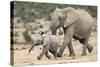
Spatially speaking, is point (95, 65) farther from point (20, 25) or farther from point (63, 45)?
point (20, 25)

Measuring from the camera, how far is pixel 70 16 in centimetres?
256

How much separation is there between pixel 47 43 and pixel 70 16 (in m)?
0.48

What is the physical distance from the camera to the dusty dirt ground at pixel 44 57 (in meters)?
2.28

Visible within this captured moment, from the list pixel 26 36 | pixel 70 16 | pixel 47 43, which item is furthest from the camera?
pixel 70 16

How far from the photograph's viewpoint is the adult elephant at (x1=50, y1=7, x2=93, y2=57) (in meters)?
2.49

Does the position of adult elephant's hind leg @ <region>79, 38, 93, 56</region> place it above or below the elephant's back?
below

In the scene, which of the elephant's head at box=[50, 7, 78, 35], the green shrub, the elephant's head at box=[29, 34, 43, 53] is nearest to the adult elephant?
the elephant's head at box=[50, 7, 78, 35]

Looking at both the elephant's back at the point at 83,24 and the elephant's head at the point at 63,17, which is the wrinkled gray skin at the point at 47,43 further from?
the elephant's back at the point at 83,24

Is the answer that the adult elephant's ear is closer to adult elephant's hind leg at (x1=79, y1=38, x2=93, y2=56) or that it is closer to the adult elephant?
the adult elephant

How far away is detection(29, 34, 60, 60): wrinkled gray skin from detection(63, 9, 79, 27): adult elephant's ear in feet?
0.83

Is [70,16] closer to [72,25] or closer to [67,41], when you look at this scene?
[72,25]

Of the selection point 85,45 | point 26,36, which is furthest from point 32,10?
point 85,45
